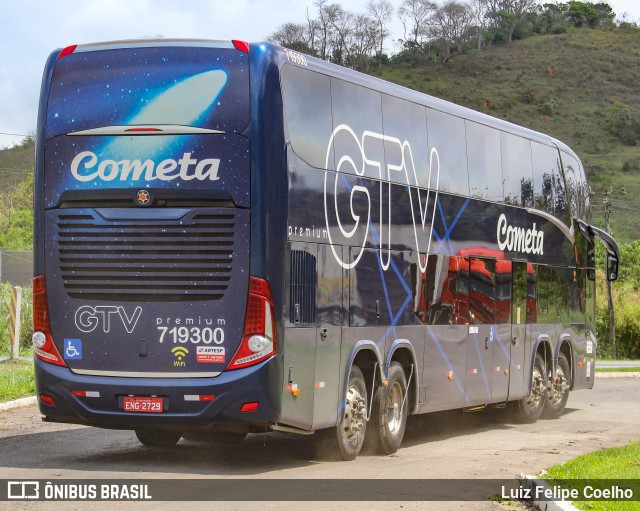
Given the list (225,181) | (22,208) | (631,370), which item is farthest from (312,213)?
(22,208)

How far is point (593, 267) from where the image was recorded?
2339cm

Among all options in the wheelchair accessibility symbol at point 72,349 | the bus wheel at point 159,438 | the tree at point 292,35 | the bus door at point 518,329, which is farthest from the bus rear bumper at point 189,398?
the tree at point 292,35

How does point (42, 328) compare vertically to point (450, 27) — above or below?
below

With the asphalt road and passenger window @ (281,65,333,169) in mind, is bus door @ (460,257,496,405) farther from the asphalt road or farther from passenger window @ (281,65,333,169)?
passenger window @ (281,65,333,169)

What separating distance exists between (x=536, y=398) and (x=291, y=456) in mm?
7495

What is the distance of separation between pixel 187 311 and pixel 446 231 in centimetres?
532

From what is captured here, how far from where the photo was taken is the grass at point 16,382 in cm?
2108

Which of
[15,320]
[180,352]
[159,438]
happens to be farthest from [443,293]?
[15,320]

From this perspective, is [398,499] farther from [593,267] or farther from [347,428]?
[593,267]

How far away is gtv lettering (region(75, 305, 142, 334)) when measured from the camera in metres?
12.5

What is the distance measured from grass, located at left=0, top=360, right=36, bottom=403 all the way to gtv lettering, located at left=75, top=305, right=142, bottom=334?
804cm

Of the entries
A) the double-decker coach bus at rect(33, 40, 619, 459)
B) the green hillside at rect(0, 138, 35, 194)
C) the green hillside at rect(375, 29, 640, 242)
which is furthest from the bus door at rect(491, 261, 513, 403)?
the green hillside at rect(0, 138, 35, 194)

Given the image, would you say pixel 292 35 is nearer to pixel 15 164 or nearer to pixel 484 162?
pixel 15 164

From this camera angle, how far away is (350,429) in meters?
14.0
